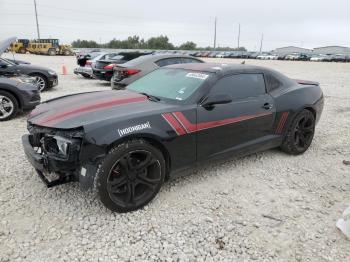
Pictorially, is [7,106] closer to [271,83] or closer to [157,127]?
[157,127]

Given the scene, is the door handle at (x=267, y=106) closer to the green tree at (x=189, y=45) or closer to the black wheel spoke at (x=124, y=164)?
the black wheel spoke at (x=124, y=164)

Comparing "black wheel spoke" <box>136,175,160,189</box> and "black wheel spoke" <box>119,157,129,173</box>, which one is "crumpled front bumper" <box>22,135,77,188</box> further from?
"black wheel spoke" <box>136,175,160,189</box>

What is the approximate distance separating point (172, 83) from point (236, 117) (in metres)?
0.93

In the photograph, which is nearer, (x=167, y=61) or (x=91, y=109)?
(x=91, y=109)

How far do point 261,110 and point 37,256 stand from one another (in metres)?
3.09

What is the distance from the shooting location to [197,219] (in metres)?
3.06

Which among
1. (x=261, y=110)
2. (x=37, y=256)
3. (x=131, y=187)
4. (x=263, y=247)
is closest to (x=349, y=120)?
(x=261, y=110)

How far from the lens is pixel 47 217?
3.01m

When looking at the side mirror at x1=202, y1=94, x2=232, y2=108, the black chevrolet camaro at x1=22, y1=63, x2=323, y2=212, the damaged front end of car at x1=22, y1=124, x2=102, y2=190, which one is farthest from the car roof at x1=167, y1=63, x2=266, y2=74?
the damaged front end of car at x1=22, y1=124, x2=102, y2=190

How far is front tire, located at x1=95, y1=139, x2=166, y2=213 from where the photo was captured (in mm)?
2840

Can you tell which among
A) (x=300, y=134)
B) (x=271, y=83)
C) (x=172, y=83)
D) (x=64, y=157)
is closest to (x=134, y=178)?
(x=64, y=157)

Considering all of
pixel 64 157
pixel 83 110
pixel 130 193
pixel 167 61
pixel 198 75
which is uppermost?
pixel 198 75

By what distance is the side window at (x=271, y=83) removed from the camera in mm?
4371

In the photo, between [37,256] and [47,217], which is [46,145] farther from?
[37,256]
